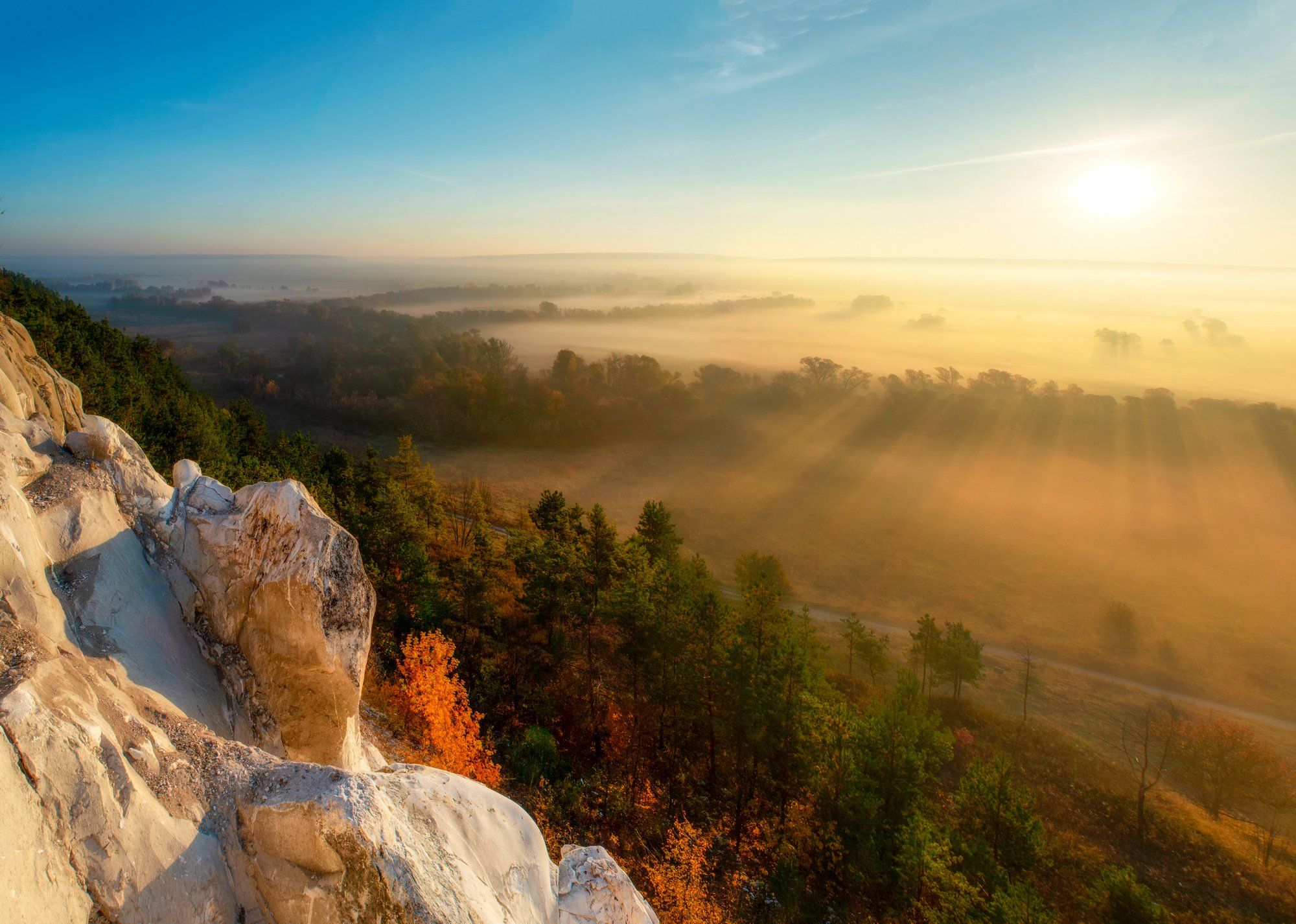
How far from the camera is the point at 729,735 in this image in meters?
31.4

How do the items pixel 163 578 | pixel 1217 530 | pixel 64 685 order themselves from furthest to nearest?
pixel 1217 530 → pixel 163 578 → pixel 64 685

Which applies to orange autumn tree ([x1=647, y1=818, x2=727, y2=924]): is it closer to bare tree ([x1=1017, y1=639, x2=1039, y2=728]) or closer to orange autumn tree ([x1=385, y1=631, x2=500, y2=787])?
orange autumn tree ([x1=385, y1=631, x2=500, y2=787])

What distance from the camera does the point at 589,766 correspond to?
32219mm

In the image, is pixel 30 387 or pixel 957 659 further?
pixel 957 659

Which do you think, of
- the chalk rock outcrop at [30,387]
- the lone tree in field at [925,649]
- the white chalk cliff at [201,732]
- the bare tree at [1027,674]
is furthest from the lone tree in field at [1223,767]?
the chalk rock outcrop at [30,387]

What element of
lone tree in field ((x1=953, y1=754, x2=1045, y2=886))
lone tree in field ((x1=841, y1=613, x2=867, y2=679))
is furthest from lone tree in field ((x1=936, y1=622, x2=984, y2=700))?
lone tree in field ((x1=953, y1=754, x2=1045, y2=886))

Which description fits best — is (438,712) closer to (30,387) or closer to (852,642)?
(30,387)

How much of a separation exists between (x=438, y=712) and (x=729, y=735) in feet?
50.9

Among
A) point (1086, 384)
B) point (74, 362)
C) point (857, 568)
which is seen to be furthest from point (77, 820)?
point (1086, 384)

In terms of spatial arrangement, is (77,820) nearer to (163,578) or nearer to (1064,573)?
(163,578)

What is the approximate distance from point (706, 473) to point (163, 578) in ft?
278

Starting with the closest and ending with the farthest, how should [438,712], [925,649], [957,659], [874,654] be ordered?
1. [438,712]
2. [957,659]
3. [925,649]
4. [874,654]

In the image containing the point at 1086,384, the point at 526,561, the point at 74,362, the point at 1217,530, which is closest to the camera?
the point at 526,561

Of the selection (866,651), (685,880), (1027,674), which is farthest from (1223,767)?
(685,880)
